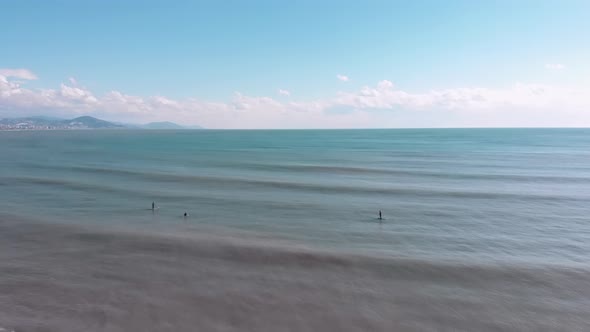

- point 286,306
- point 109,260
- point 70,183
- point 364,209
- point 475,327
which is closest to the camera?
point 475,327

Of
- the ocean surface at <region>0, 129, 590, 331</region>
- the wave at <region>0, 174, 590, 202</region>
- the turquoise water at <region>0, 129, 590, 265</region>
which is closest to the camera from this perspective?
the ocean surface at <region>0, 129, 590, 331</region>

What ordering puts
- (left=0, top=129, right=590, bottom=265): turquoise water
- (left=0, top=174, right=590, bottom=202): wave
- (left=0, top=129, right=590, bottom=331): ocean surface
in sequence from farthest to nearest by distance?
(left=0, top=174, right=590, bottom=202): wave
(left=0, top=129, right=590, bottom=265): turquoise water
(left=0, top=129, right=590, bottom=331): ocean surface

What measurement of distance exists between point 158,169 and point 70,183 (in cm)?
1474

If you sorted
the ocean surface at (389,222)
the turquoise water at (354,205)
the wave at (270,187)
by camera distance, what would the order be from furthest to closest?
1. the wave at (270,187)
2. the turquoise water at (354,205)
3. the ocean surface at (389,222)

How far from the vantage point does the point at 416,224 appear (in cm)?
2505

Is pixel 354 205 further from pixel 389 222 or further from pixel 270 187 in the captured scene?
pixel 270 187

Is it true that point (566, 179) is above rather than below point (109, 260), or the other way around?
above

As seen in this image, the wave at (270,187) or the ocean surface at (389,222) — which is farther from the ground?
the wave at (270,187)

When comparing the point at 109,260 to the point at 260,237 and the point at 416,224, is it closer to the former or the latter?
the point at 260,237

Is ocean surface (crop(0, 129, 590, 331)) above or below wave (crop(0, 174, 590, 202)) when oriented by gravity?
below

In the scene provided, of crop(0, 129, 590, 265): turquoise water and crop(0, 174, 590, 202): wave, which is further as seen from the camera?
crop(0, 174, 590, 202): wave

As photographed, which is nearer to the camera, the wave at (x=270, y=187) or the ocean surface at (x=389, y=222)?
the ocean surface at (x=389, y=222)

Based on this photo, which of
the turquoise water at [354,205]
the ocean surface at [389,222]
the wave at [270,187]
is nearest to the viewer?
the ocean surface at [389,222]

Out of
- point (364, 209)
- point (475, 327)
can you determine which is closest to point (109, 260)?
point (475, 327)
